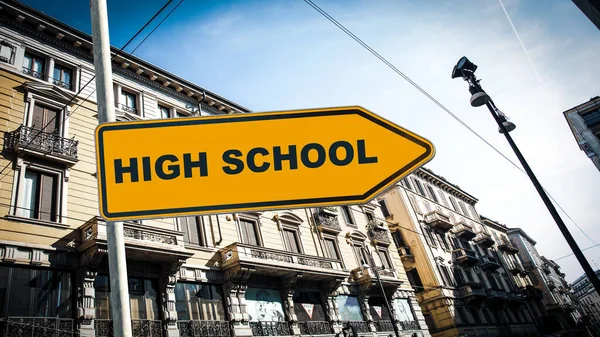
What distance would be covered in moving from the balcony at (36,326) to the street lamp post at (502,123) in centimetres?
1248

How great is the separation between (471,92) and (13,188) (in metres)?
13.8

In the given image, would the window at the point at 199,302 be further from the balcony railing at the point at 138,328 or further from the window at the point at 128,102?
the window at the point at 128,102

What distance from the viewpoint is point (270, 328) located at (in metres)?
15.2

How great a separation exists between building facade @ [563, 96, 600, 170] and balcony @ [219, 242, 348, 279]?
37.2 m

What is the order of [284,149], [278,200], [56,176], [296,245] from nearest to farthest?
[278,200] < [284,149] < [56,176] < [296,245]

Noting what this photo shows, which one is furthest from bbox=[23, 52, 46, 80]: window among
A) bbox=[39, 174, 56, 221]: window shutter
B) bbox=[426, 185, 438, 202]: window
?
bbox=[426, 185, 438, 202]: window

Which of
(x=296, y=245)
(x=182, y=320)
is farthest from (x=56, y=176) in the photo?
(x=296, y=245)

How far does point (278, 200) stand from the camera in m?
1.73

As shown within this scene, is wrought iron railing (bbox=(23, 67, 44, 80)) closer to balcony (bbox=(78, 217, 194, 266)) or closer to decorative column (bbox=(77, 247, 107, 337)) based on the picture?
balcony (bbox=(78, 217, 194, 266))

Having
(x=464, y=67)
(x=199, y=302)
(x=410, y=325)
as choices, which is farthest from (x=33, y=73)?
(x=410, y=325)

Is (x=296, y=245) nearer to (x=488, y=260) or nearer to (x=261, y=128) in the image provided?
(x=261, y=128)

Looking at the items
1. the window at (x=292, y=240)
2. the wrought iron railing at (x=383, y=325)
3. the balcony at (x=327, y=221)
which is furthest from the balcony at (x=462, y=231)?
the window at (x=292, y=240)

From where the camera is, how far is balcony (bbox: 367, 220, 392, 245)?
2512 cm

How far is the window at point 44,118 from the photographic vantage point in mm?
13080
